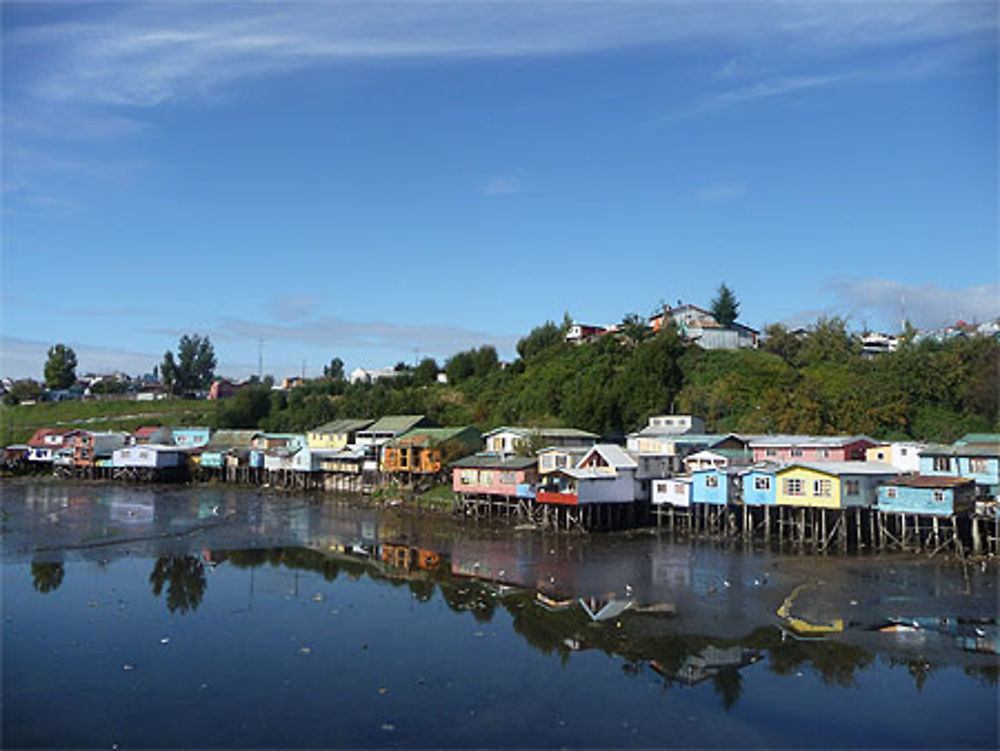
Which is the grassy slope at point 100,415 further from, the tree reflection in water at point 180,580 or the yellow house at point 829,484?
the yellow house at point 829,484

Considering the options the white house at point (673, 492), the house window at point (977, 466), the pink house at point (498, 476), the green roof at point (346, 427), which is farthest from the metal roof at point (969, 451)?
the green roof at point (346, 427)

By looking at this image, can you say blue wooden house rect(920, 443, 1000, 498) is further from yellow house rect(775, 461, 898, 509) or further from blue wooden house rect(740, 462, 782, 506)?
blue wooden house rect(740, 462, 782, 506)

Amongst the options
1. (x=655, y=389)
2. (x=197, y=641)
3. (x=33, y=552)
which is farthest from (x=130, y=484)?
(x=197, y=641)

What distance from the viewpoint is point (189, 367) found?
12681 cm

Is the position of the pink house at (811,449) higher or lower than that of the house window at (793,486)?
higher

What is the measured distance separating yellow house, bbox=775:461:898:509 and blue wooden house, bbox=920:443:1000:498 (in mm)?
1914

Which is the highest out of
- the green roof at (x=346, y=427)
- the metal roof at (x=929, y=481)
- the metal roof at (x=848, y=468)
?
the green roof at (x=346, y=427)

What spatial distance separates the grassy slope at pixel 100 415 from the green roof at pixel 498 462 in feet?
193

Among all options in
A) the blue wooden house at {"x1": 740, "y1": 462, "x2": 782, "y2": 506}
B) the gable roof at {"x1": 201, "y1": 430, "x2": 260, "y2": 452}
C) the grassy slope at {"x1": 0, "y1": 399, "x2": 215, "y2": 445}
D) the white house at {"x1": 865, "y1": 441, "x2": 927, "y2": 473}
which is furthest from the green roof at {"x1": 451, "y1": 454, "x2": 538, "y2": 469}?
the grassy slope at {"x1": 0, "y1": 399, "x2": 215, "y2": 445}

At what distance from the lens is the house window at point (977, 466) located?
39.1 m

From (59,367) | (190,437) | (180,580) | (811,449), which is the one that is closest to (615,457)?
(811,449)

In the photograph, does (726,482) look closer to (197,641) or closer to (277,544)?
(277,544)

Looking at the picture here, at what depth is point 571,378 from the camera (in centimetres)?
7825

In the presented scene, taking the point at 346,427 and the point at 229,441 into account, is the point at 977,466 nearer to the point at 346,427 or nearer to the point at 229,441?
the point at 346,427
